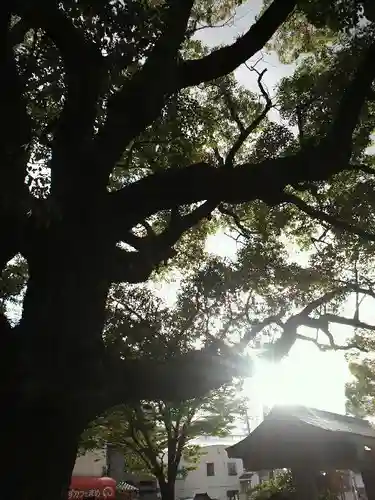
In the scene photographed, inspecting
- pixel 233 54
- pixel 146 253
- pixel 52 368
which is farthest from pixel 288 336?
pixel 52 368

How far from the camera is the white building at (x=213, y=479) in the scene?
40.2m

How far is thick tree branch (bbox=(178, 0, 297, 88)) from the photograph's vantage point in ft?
19.6

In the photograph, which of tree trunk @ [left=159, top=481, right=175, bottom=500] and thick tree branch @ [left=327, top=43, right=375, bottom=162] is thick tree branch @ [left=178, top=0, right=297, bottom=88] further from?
tree trunk @ [left=159, top=481, right=175, bottom=500]

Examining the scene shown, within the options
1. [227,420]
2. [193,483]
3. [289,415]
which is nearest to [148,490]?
[193,483]

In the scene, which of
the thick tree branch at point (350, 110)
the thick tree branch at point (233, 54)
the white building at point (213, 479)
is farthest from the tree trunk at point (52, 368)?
the white building at point (213, 479)

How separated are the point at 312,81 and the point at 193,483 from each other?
1617 inches

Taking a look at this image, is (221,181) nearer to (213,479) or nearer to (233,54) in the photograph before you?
(233,54)

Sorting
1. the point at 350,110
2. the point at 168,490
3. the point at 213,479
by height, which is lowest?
the point at 213,479

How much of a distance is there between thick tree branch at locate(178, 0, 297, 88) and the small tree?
12.5 metres

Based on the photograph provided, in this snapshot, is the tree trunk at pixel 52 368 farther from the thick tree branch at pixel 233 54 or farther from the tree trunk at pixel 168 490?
the tree trunk at pixel 168 490

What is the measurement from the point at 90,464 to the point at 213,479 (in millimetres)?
17995

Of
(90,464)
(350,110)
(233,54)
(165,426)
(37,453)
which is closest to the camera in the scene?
(37,453)

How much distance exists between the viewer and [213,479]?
1608 inches

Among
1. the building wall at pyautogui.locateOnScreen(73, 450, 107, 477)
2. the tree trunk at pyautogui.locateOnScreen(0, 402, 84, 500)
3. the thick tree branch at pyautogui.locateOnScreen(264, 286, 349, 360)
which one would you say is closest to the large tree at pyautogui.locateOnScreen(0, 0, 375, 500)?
the tree trunk at pyautogui.locateOnScreen(0, 402, 84, 500)
